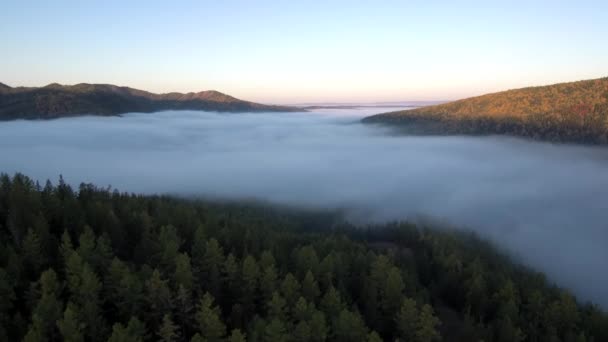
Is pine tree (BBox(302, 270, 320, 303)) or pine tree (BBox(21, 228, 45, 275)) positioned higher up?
pine tree (BBox(21, 228, 45, 275))

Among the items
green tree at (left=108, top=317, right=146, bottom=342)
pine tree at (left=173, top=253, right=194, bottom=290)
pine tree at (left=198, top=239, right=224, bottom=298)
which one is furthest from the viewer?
pine tree at (left=198, top=239, right=224, bottom=298)

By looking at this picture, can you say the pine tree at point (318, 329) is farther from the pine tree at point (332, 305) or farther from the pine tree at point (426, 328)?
the pine tree at point (426, 328)

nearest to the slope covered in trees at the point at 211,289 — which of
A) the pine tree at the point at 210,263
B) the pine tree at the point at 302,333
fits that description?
the pine tree at the point at 302,333

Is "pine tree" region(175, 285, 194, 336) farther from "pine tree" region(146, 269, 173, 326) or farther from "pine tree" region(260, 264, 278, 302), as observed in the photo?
"pine tree" region(260, 264, 278, 302)

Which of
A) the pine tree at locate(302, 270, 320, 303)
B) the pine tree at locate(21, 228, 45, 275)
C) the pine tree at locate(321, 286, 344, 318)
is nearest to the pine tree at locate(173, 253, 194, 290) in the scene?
the pine tree at locate(302, 270, 320, 303)

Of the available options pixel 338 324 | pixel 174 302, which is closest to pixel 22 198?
pixel 174 302

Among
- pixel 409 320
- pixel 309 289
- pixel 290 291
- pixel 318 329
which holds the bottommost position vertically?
pixel 409 320

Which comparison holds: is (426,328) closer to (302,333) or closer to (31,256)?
(302,333)

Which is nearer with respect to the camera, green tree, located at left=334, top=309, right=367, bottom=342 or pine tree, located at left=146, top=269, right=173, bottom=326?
pine tree, located at left=146, top=269, right=173, bottom=326

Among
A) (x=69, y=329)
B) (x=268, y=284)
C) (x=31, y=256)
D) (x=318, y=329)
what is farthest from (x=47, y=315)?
(x=318, y=329)
